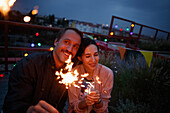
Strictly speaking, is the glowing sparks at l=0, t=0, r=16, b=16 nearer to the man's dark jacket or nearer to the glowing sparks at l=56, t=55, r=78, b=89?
the man's dark jacket

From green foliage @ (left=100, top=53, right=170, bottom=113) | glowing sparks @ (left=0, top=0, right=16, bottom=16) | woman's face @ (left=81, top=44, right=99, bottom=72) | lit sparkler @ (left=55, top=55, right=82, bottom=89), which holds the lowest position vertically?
green foliage @ (left=100, top=53, right=170, bottom=113)

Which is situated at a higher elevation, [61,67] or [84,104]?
[61,67]

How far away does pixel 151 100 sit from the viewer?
2.91m

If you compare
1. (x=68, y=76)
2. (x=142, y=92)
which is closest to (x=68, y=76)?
(x=68, y=76)

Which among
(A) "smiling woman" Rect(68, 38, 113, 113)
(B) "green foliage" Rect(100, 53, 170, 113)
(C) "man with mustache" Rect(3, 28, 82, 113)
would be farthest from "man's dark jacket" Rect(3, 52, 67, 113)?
(B) "green foliage" Rect(100, 53, 170, 113)

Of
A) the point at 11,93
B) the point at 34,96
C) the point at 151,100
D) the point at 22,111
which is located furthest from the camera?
the point at 151,100

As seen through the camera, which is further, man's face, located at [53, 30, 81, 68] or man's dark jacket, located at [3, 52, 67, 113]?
man's face, located at [53, 30, 81, 68]

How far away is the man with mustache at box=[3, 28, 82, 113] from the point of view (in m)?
1.51

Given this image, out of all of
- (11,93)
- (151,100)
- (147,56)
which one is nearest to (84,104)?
(11,93)

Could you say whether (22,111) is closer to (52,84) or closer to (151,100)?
(52,84)

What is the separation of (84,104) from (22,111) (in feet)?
2.77

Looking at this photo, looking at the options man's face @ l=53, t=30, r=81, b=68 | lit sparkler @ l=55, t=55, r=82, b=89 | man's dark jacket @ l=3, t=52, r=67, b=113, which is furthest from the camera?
man's face @ l=53, t=30, r=81, b=68

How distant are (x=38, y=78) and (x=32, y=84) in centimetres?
13

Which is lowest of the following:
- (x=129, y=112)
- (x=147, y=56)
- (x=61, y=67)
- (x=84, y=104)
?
(x=129, y=112)
